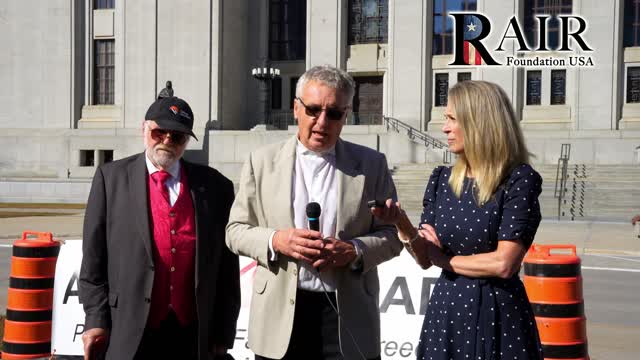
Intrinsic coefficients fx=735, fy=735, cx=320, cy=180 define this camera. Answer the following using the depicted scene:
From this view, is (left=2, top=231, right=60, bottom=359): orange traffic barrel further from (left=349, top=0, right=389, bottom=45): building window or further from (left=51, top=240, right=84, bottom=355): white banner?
(left=349, top=0, right=389, bottom=45): building window

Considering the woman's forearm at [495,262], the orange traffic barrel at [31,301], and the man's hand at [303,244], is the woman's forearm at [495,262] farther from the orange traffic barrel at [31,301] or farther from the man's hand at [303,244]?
the orange traffic barrel at [31,301]

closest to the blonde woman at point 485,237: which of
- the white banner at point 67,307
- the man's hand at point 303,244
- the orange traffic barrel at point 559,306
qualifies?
the man's hand at point 303,244

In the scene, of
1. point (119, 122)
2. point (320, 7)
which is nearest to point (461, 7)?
point (320, 7)

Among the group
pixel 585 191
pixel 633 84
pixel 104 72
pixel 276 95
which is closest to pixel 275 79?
pixel 276 95

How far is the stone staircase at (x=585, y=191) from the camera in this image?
27.1 metres

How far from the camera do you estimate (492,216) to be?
381cm

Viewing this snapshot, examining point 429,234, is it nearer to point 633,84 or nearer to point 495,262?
point 495,262

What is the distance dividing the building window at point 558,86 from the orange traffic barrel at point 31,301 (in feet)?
117

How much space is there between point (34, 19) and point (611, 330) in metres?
43.0

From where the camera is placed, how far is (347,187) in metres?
4.11

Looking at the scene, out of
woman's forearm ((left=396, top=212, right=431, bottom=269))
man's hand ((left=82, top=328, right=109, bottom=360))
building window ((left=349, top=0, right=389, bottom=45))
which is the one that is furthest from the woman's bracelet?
building window ((left=349, top=0, right=389, bottom=45))

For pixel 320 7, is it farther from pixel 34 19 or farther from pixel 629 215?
pixel 629 215

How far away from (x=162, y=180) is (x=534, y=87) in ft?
124

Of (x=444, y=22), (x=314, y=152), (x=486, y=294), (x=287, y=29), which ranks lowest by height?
(x=486, y=294)
